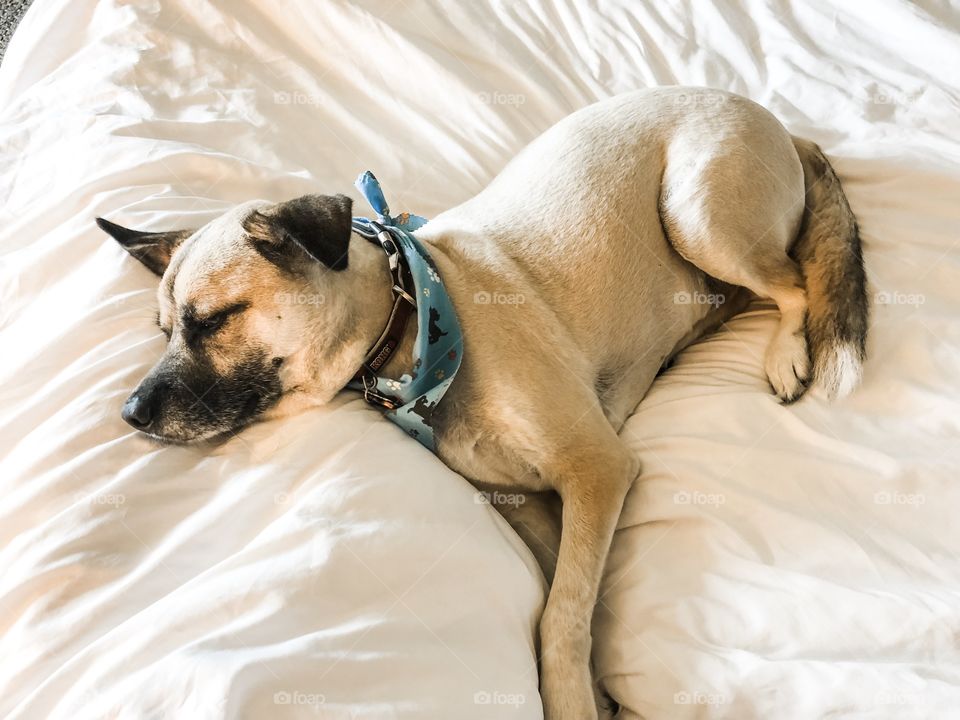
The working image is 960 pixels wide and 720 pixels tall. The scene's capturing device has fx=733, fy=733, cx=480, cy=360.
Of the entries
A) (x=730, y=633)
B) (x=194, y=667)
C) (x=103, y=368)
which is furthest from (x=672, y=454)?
(x=103, y=368)

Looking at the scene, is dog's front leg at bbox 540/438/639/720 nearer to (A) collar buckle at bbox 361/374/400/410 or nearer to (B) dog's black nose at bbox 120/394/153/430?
(A) collar buckle at bbox 361/374/400/410

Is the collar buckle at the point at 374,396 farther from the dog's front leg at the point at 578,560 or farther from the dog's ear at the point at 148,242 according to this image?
the dog's ear at the point at 148,242

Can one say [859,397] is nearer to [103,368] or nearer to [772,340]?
[772,340]

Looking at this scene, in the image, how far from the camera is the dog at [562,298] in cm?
133

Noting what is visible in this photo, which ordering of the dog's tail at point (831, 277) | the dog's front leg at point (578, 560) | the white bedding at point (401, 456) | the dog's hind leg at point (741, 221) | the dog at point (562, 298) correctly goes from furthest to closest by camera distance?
the dog's hind leg at point (741, 221)
the dog's tail at point (831, 277)
the dog at point (562, 298)
the dog's front leg at point (578, 560)
the white bedding at point (401, 456)

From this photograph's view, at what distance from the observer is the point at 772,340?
169 centimetres

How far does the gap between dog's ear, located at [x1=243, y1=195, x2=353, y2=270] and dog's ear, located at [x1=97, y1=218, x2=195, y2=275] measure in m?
0.25

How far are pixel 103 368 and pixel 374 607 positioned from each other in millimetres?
735

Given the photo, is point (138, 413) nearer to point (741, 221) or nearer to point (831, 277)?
point (741, 221)

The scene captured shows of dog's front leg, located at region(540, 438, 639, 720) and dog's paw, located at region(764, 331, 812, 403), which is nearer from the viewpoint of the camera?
dog's front leg, located at region(540, 438, 639, 720)

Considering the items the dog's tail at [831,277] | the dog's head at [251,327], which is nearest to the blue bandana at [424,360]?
the dog's head at [251,327]

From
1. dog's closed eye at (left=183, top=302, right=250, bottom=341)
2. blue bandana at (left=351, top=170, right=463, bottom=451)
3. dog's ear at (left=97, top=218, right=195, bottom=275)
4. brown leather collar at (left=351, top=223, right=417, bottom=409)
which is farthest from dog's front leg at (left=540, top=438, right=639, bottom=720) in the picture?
dog's ear at (left=97, top=218, right=195, bottom=275)

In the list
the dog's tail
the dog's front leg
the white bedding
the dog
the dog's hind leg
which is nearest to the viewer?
the white bedding

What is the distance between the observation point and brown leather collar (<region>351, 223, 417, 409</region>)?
1406 millimetres
